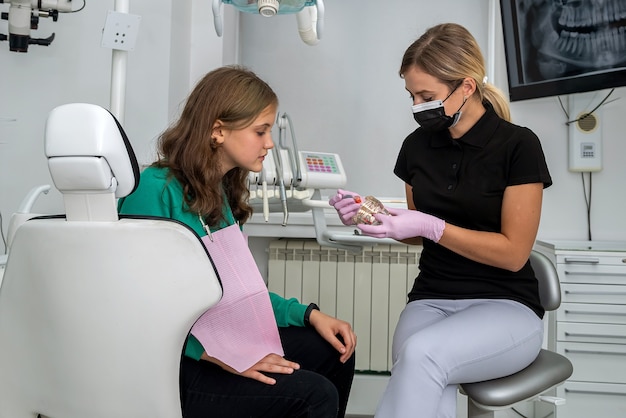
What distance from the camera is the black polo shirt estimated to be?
4.27ft

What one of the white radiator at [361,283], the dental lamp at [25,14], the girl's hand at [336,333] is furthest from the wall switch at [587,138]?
the dental lamp at [25,14]

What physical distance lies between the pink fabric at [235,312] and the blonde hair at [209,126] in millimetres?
88

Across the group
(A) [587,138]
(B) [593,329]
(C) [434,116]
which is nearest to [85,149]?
(C) [434,116]

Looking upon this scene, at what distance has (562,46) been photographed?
237 cm

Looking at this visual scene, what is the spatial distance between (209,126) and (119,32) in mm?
555

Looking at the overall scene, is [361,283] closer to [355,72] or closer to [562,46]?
[355,72]

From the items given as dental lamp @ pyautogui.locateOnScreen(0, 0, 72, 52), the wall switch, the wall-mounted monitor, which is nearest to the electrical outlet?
dental lamp @ pyautogui.locateOnScreen(0, 0, 72, 52)

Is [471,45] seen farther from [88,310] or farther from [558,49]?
[558,49]

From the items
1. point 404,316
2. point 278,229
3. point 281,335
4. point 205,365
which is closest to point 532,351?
point 404,316

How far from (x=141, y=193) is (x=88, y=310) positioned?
325 mm

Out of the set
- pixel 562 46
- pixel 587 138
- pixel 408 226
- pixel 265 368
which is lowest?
pixel 265 368

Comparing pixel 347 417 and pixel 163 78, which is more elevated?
pixel 163 78

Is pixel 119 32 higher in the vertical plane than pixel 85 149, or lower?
higher

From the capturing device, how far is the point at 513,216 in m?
1.28
